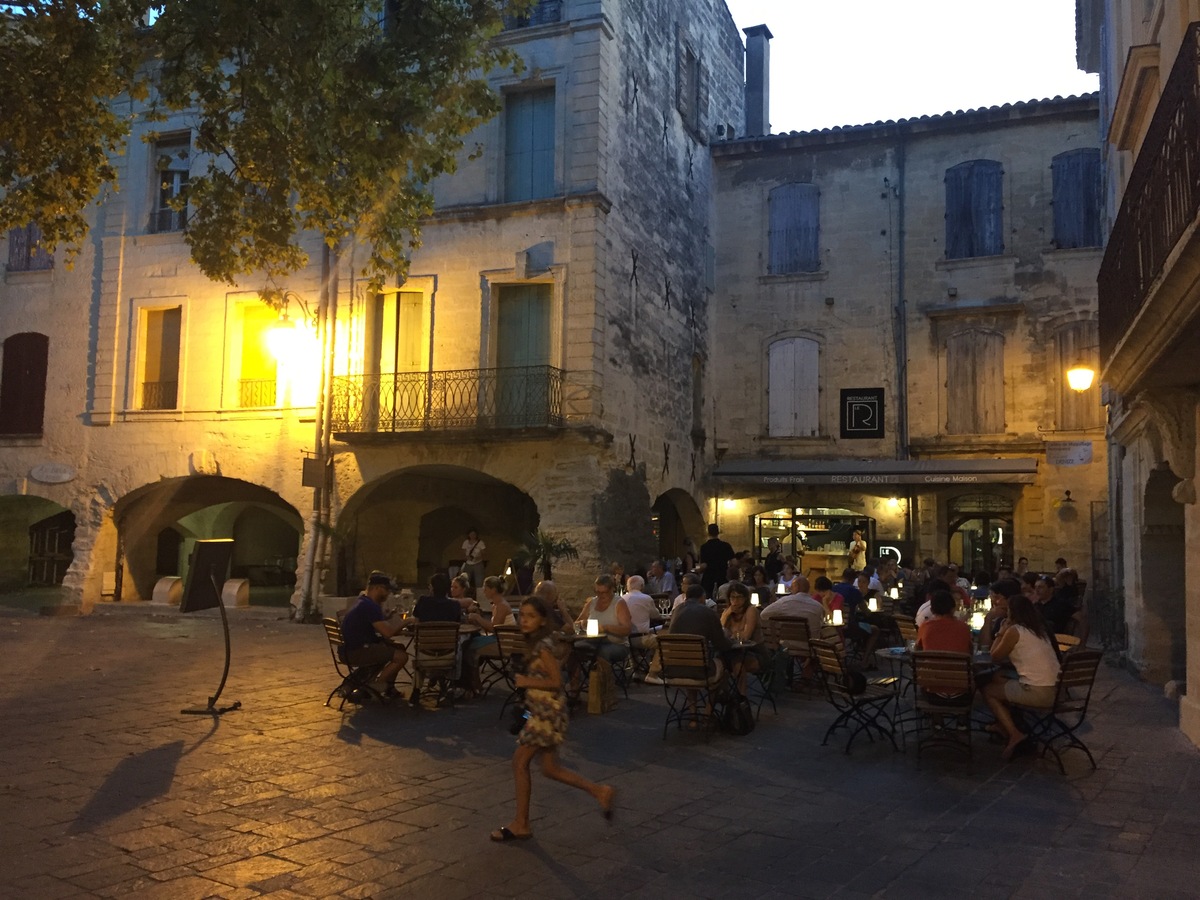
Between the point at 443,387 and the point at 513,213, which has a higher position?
the point at 513,213

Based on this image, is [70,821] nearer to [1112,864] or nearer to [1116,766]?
[1112,864]

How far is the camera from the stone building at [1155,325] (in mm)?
5969

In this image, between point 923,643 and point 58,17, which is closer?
point 923,643

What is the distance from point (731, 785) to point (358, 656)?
13.1ft

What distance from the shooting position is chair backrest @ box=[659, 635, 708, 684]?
8.52m

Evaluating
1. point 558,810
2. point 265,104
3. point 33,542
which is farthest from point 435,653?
point 33,542

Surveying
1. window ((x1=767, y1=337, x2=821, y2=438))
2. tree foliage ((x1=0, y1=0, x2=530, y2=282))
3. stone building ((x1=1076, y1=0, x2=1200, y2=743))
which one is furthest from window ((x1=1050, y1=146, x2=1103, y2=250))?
tree foliage ((x1=0, y1=0, x2=530, y2=282))

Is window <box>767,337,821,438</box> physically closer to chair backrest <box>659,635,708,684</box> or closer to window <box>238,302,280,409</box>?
window <box>238,302,280,409</box>

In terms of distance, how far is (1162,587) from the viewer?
11.3 metres

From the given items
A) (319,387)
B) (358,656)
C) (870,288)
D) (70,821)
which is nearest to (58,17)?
(358,656)

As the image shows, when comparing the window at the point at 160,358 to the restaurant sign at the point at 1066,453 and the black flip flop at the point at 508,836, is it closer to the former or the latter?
the restaurant sign at the point at 1066,453

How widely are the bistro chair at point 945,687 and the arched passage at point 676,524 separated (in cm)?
1387

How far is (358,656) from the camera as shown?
947 centimetres

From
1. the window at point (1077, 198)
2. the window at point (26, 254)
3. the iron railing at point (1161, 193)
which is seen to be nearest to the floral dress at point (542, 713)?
the iron railing at point (1161, 193)
